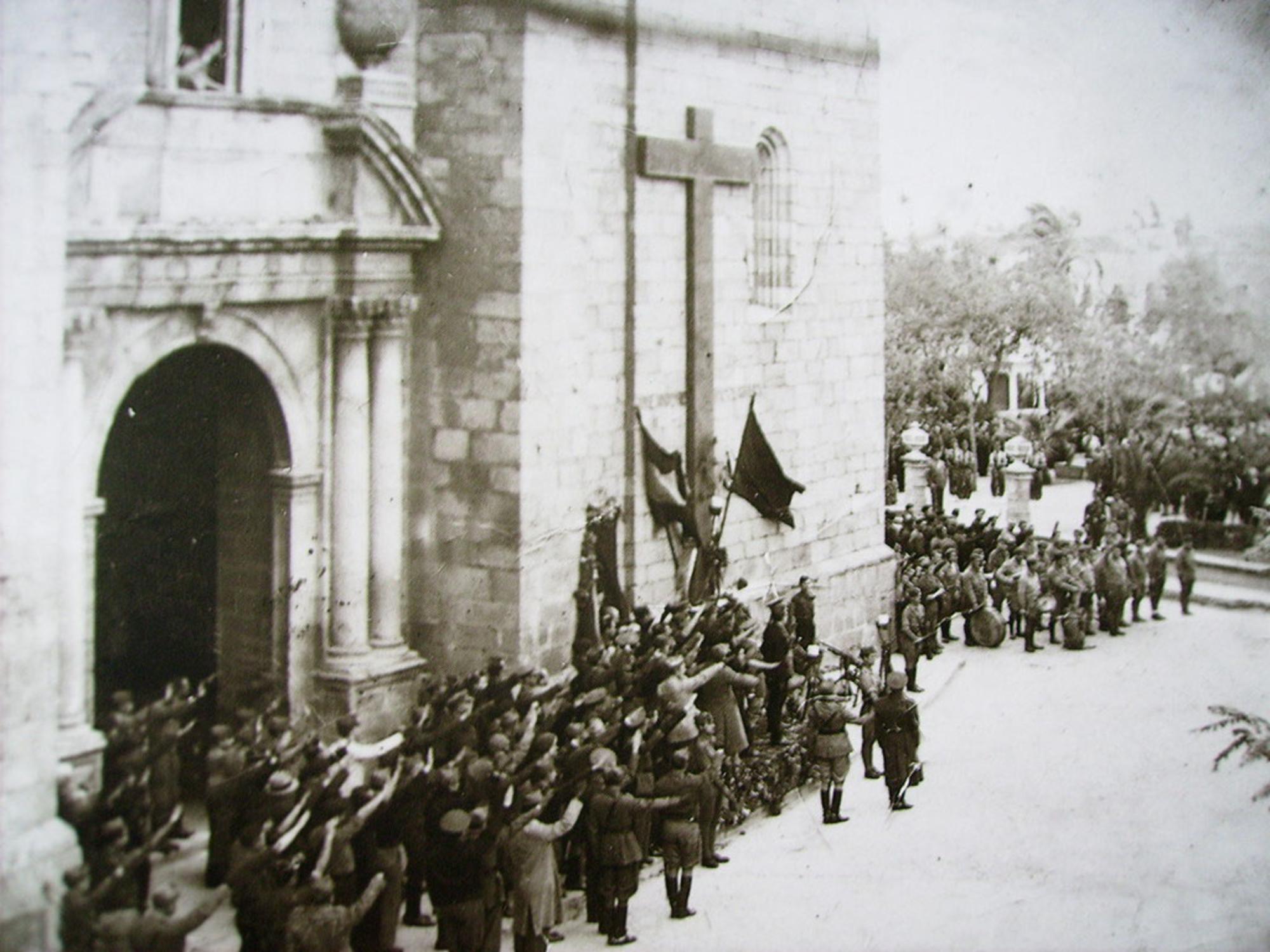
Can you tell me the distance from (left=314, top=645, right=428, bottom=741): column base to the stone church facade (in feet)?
0.08

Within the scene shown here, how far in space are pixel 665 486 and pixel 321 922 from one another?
14.1ft

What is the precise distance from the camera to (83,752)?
25.9ft

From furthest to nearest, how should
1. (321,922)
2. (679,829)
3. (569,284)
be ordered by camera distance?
(569,284), (679,829), (321,922)

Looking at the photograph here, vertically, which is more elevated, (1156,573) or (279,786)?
(1156,573)

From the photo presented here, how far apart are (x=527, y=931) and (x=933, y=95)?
6984 millimetres

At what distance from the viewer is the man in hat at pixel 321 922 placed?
8.20 m

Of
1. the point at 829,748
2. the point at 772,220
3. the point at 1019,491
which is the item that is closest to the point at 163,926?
the point at 829,748

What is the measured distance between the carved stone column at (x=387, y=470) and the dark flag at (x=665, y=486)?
6.33 ft

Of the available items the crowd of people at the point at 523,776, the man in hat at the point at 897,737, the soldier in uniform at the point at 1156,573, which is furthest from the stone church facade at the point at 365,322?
the soldier in uniform at the point at 1156,573

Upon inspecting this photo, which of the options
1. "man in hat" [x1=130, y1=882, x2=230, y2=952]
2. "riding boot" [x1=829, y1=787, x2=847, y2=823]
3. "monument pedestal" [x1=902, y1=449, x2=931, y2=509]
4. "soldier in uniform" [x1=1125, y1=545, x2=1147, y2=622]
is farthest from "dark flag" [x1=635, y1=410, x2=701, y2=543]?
"man in hat" [x1=130, y1=882, x2=230, y2=952]

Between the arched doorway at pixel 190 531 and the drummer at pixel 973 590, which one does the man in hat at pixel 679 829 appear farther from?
the drummer at pixel 973 590

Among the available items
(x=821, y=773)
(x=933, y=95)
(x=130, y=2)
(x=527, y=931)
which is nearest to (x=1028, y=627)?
(x=821, y=773)

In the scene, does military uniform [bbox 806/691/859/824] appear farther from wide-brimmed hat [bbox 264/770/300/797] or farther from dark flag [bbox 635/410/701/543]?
wide-brimmed hat [bbox 264/770/300/797]

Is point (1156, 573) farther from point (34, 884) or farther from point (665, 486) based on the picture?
point (34, 884)
